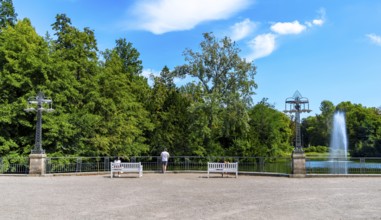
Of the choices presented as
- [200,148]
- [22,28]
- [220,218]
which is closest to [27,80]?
[22,28]

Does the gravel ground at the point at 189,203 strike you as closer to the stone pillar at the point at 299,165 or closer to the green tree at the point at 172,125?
the stone pillar at the point at 299,165

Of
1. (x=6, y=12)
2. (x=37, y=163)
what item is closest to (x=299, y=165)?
(x=37, y=163)

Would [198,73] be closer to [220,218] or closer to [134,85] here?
[134,85]

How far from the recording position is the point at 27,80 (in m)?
27.9

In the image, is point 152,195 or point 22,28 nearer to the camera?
point 152,195

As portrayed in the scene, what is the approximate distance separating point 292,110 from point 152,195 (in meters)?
11.7

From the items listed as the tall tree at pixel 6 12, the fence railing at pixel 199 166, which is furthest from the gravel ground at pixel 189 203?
the tall tree at pixel 6 12

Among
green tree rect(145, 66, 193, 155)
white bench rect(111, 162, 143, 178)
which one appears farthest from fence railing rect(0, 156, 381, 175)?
green tree rect(145, 66, 193, 155)

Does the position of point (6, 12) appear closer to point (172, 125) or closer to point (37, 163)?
point (172, 125)

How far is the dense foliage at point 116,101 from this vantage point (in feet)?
93.0

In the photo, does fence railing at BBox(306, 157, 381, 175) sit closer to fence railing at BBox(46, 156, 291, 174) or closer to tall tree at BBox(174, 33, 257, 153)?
fence railing at BBox(46, 156, 291, 174)

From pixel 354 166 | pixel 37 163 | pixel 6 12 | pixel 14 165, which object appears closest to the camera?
pixel 37 163

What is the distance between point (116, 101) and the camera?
36625 millimetres

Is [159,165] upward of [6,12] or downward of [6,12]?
downward
